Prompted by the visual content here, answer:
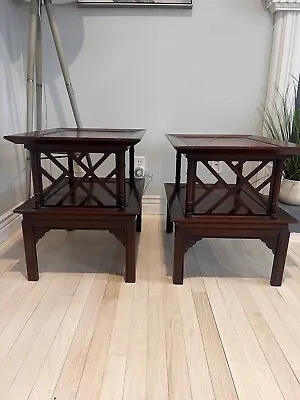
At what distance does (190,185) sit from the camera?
1.16 m

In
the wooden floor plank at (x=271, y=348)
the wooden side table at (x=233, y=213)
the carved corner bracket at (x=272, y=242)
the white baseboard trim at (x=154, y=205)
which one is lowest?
the wooden floor plank at (x=271, y=348)

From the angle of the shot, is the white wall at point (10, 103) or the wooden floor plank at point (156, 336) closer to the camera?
the wooden floor plank at point (156, 336)

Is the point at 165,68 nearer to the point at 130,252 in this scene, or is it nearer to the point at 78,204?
the point at 78,204

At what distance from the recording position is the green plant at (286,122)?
169cm

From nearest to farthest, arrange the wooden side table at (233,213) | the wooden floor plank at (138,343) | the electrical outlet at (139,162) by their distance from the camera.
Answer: the wooden floor plank at (138,343) < the wooden side table at (233,213) < the electrical outlet at (139,162)

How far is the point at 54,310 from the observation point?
1.08 meters

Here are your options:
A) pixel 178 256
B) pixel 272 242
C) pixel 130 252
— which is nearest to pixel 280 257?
pixel 272 242

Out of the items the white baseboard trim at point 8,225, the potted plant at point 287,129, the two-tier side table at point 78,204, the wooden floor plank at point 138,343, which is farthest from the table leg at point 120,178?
the potted plant at point 287,129

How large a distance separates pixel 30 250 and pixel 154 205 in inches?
36.1

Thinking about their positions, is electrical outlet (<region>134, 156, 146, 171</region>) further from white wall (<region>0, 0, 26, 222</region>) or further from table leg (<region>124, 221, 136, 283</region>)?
table leg (<region>124, 221, 136, 283</region>)

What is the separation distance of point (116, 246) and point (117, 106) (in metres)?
0.80

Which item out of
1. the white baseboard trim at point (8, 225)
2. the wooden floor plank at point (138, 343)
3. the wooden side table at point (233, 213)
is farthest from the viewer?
the white baseboard trim at point (8, 225)

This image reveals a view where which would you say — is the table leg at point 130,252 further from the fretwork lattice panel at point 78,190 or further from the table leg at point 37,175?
the table leg at point 37,175

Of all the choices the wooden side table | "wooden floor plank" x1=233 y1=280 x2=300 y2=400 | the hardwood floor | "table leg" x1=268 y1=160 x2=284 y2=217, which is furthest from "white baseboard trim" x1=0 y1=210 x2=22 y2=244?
"table leg" x1=268 y1=160 x2=284 y2=217
